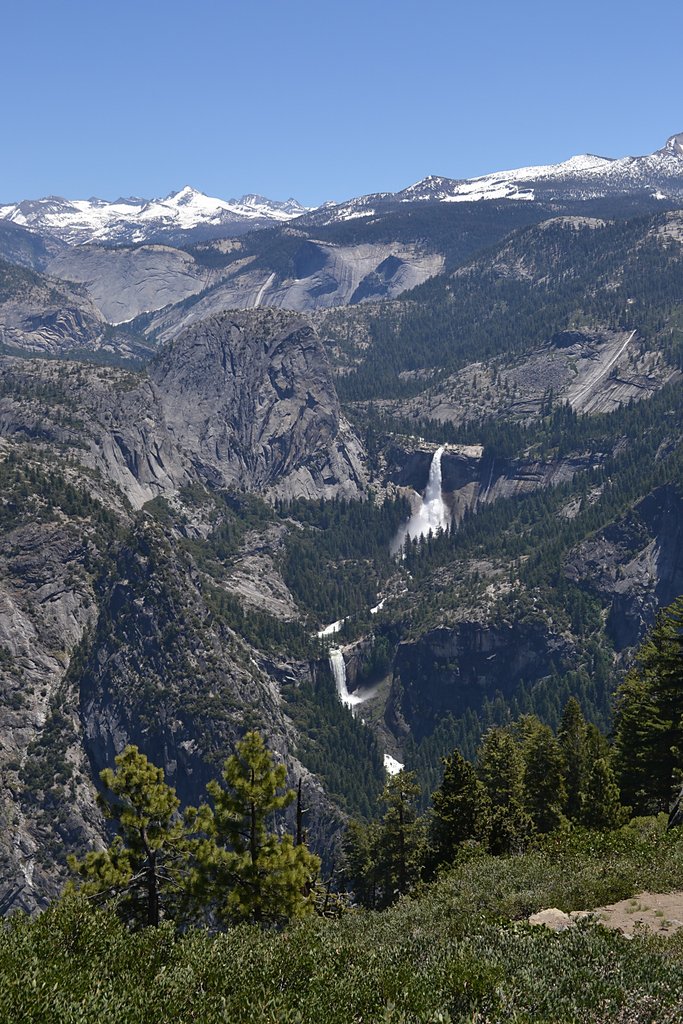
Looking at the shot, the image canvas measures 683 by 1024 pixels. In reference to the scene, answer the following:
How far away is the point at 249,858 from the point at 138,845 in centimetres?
531

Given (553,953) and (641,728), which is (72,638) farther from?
(553,953)

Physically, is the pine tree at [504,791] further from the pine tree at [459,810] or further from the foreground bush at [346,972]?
the foreground bush at [346,972]

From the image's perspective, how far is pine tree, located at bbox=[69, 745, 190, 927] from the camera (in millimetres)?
41344

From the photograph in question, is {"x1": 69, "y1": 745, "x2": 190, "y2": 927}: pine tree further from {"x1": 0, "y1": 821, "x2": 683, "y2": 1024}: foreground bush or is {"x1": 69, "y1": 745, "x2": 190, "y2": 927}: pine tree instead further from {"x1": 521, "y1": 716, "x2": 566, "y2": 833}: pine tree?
{"x1": 521, "y1": 716, "x2": 566, "y2": 833}: pine tree

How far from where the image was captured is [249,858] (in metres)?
43.1

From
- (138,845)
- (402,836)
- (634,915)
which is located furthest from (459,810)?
(634,915)

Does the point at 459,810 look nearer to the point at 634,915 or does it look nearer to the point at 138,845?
the point at 138,845

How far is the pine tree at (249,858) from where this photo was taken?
139 feet

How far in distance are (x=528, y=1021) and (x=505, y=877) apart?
70.9 feet

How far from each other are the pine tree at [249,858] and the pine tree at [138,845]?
1506 mm

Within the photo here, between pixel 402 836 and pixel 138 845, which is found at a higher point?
pixel 138 845

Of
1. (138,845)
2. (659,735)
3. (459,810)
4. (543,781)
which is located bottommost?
(543,781)

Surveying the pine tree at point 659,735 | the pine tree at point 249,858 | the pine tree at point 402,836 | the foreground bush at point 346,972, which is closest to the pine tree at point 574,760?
the pine tree at point 659,735

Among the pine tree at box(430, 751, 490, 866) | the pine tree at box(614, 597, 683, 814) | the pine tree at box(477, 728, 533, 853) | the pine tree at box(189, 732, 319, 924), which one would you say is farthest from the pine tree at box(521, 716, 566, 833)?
the pine tree at box(189, 732, 319, 924)
